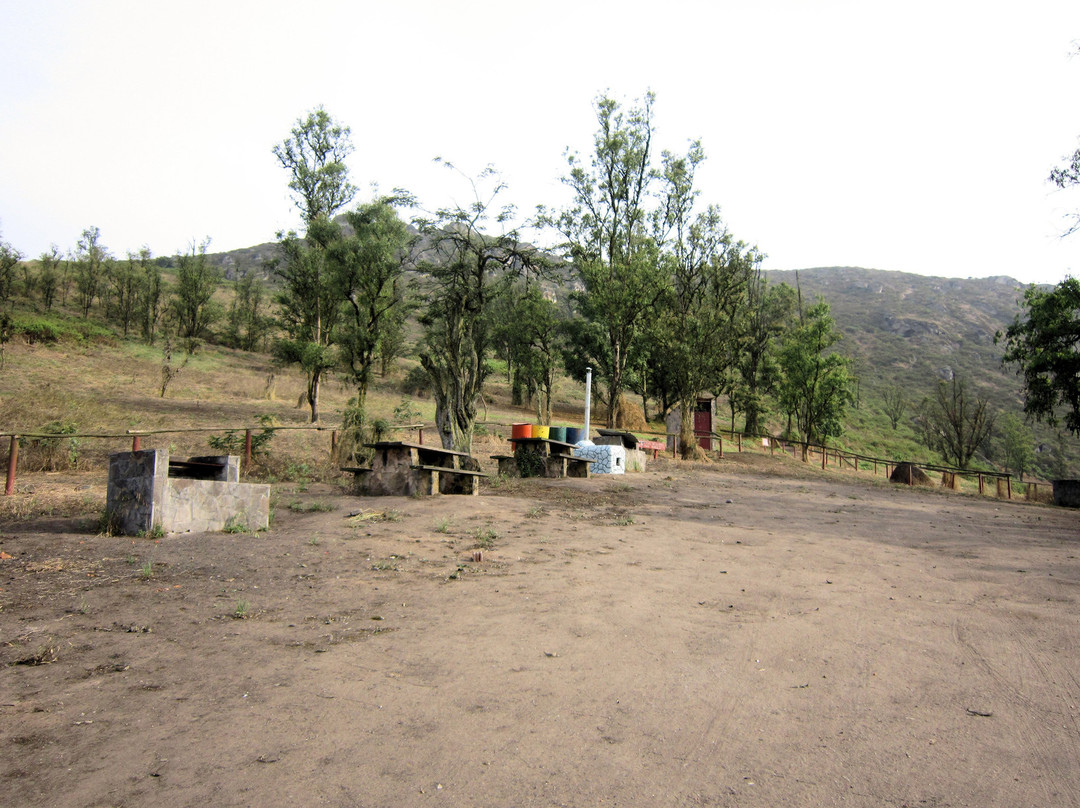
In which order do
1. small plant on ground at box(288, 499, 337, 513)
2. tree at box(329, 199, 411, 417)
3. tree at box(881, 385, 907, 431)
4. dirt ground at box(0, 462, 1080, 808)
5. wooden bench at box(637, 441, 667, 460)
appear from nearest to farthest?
dirt ground at box(0, 462, 1080, 808), small plant on ground at box(288, 499, 337, 513), tree at box(329, 199, 411, 417), wooden bench at box(637, 441, 667, 460), tree at box(881, 385, 907, 431)

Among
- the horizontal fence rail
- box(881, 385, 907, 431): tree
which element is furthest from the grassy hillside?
the horizontal fence rail

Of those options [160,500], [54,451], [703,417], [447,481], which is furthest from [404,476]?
[703,417]

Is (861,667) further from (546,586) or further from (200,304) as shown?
(200,304)

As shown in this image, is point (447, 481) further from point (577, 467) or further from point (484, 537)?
point (577, 467)

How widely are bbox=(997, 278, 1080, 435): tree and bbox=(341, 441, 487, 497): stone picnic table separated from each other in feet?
80.1

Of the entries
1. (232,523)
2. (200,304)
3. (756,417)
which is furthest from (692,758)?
(200,304)

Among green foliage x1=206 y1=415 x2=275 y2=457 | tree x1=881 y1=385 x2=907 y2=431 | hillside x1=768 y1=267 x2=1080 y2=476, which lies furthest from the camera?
hillside x1=768 y1=267 x2=1080 y2=476

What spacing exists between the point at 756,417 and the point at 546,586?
3977 centimetres

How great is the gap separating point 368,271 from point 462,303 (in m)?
8.46

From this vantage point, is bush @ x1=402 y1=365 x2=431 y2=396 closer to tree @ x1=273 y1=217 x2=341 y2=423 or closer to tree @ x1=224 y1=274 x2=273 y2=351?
tree @ x1=224 y1=274 x2=273 y2=351

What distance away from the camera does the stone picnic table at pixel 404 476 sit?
37.2 ft

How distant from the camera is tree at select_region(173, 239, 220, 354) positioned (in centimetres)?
4466

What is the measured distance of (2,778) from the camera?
2695 mm

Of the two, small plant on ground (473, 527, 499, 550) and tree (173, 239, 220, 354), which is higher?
tree (173, 239, 220, 354)
